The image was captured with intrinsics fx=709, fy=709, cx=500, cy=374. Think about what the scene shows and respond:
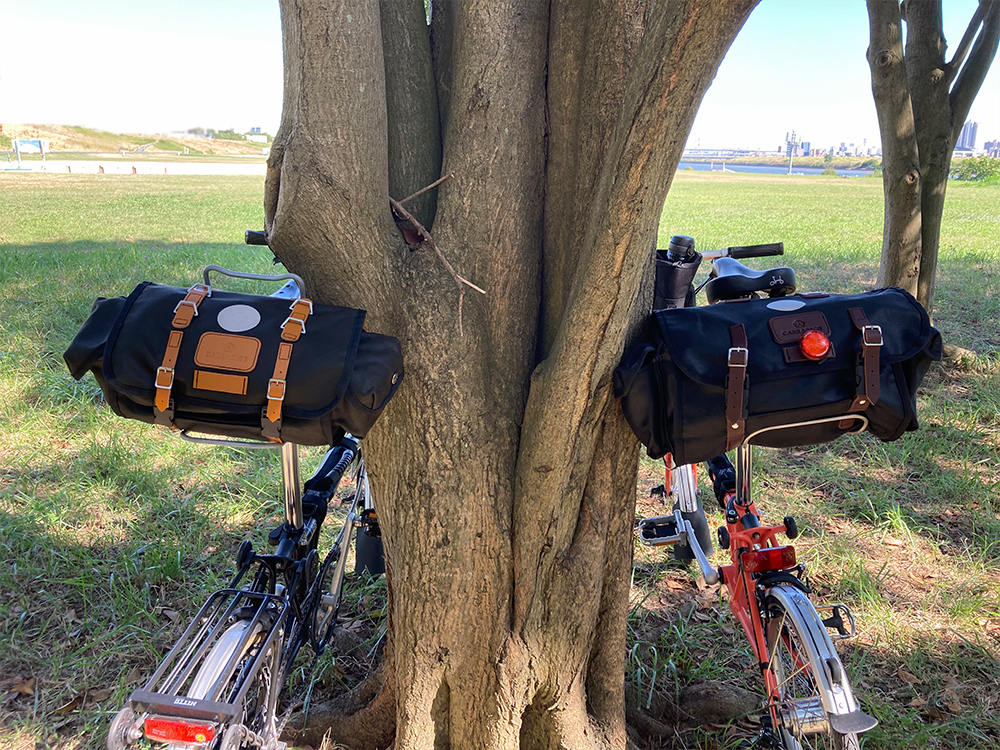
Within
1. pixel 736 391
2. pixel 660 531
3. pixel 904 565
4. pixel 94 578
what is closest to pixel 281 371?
pixel 736 391

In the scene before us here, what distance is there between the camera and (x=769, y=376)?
181 cm

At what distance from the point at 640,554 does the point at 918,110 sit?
3870mm

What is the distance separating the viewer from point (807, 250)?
11.3 metres

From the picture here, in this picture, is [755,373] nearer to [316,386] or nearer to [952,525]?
[316,386]

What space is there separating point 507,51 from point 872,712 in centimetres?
248

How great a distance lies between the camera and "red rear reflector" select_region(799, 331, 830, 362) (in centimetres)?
179

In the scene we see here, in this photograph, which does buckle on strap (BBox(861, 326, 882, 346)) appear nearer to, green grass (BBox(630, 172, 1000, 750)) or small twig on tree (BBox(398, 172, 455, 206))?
small twig on tree (BBox(398, 172, 455, 206))

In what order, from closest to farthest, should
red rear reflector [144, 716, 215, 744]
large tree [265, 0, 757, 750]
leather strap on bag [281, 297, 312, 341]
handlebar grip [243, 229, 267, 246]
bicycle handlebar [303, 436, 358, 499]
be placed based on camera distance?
1. red rear reflector [144, 716, 215, 744]
2. leather strap on bag [281, 297, 312, 341]
3. large tree [265, 0, 757, 750]
4. handlebar grip [243, 229, 267, 246]
5. bicycle handlebar [303, 436, 358, 499]

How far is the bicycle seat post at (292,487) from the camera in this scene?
2.23 metres

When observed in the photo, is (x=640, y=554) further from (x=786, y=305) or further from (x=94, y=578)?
(x=94, y=578)

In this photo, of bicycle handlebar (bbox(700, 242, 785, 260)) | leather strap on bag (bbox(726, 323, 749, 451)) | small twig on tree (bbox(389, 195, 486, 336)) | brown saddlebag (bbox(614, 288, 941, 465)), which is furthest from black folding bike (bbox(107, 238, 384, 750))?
bicycle handlebar (bbox(700, 242, 785, 260))

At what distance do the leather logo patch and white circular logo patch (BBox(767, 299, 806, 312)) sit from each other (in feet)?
4.45

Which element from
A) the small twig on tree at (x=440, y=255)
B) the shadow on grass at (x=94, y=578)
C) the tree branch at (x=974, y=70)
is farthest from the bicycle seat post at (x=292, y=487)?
the tree branch at (x=974, y=70)

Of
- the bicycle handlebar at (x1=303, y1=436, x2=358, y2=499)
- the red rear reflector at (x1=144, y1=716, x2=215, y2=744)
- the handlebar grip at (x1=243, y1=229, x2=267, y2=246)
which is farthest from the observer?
the bicycle handlebar at (x1=303, y1=436, x2=358, y2=499)
